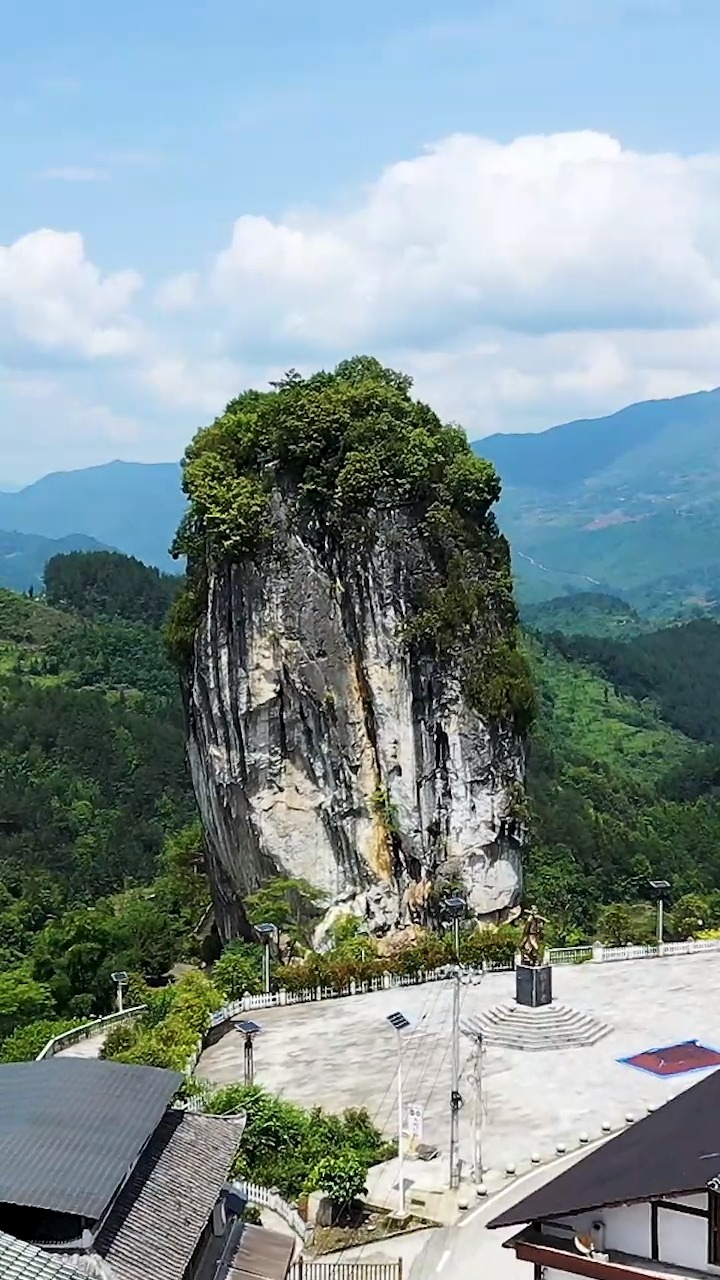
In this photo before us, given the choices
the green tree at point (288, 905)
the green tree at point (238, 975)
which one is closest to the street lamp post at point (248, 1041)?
the green tree at point (238, 975)

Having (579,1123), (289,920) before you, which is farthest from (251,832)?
(579,1123)

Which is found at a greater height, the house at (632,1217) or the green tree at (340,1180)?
the house at (632,1217)

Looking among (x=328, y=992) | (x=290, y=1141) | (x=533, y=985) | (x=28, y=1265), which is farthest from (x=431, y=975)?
(x=28, y=1265)

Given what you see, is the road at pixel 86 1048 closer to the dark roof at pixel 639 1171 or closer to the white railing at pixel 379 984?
the white railing at pixel 379 984

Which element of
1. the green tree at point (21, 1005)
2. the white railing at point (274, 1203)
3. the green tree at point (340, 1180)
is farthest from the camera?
the green tree at point (21, 1005)

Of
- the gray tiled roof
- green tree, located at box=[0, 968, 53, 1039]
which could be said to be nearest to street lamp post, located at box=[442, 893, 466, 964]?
green tree, located at box=[0, 968, 53, 1039]

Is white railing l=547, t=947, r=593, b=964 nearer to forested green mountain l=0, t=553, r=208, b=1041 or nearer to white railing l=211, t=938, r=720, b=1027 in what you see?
white railing l=211, t=938, r=720, b=1027
